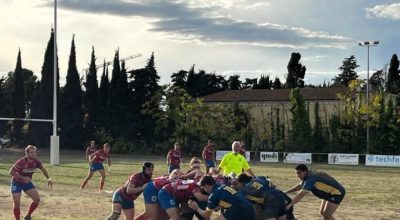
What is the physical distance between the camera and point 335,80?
116 metres

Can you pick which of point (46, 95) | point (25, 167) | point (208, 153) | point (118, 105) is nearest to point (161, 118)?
point (118, 105)

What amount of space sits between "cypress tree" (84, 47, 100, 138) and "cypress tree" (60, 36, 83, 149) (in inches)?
36.4

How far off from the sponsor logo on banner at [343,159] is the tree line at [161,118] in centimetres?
501

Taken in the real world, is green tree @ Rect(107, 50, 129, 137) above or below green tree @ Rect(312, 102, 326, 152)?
above

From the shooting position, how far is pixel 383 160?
52031mm

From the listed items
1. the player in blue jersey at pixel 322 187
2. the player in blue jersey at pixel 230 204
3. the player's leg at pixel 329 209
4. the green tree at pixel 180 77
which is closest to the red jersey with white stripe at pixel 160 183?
the player in blue jersey at pixel 230 204

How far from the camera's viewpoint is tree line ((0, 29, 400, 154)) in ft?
197

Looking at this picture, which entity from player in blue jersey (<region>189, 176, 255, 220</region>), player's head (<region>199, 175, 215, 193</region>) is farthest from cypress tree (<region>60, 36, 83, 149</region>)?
player in blue jersey (<region>189, 176, 255, 220</region>)

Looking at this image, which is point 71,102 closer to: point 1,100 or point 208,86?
point 1,100

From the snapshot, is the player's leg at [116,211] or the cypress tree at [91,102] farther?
the cypress tree at [91,102]

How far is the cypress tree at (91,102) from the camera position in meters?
73.9

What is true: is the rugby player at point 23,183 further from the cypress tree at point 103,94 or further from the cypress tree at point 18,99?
the cypress tree at point 18,99

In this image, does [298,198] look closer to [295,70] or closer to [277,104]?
[277,104]

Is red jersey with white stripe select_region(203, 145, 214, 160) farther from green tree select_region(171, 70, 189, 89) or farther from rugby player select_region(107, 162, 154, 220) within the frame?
green tree select_region(171, 70, 189, 89)
